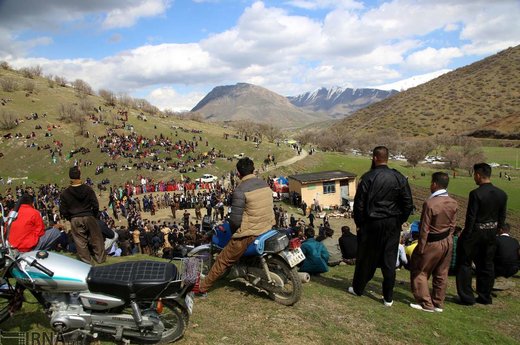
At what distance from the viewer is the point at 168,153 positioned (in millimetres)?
52500

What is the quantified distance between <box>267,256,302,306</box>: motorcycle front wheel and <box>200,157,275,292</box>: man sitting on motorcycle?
0.50 metres

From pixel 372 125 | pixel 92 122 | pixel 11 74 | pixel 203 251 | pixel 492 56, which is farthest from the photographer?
pixel 492 56

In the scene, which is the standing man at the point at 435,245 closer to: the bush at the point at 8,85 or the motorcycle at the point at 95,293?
the motorcycle at the point at 95,293

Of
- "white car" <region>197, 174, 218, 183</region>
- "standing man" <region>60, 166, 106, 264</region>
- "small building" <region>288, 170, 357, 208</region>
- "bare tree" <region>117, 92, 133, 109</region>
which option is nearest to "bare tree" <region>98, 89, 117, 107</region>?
"bare tree" <region>117, 92, 133, 109</region>

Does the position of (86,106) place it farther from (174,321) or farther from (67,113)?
(174,321)

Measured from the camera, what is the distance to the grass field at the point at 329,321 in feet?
15.7

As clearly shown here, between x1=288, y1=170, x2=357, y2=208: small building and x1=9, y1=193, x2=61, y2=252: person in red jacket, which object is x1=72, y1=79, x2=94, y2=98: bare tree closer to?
x1=288, y1=170, x2=357, y2=208: small building

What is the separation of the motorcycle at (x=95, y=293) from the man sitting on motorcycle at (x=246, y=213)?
4.54 ft

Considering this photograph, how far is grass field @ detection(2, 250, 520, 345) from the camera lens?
15.7 ft

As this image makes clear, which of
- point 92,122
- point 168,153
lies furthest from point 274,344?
point 92,122

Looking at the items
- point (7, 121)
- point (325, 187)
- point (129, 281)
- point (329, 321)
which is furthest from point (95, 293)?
point (7, 121)

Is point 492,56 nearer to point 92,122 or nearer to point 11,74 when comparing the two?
point 92,122

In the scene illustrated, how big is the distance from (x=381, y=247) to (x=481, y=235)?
1.80 meters

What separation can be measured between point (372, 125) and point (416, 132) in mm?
15626
